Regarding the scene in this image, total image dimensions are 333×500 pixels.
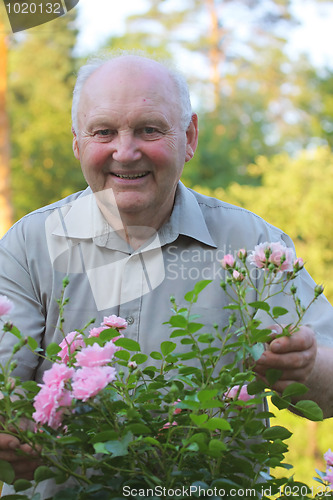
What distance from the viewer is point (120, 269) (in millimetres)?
1747

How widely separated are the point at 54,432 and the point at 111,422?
84 millimetres

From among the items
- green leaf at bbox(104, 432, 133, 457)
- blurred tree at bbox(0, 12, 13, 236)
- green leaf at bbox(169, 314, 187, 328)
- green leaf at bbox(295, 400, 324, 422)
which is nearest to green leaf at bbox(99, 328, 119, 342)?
green leaf at bbox(169, 314, 187, 328)

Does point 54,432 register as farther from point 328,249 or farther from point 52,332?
point 328,249

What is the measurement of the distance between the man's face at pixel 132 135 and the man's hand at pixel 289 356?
2.12ft

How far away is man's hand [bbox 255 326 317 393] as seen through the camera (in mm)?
1129

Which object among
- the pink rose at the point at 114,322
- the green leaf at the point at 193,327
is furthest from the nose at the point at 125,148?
the green leaf at the point at 193,327

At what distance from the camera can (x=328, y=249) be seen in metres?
8.55

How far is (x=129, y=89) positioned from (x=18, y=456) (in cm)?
92

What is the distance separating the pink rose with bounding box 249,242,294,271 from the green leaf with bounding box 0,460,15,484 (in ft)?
1.62

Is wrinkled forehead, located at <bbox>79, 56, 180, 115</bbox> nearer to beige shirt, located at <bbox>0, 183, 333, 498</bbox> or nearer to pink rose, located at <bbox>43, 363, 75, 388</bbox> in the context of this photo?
beige shirt, located at <bbox>0, 183, 333, 498</bbox>

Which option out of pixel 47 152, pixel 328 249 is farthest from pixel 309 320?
pixel 47 152

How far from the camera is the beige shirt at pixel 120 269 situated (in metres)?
1.63

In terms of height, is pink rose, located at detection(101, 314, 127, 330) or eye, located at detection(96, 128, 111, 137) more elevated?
eye, located at detection(96, 128, 111, 137)

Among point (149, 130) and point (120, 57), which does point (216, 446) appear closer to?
point (149, 130)
